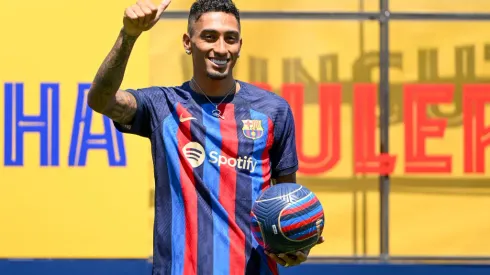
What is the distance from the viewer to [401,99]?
7402 mm

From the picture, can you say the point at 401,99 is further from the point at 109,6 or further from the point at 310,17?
the point at 109,6

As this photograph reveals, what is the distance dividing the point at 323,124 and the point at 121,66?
12.2 ft

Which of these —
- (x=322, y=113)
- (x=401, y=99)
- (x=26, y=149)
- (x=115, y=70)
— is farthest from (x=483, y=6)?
(x=115, y=70)

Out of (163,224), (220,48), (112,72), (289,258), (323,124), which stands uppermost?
(220,48)

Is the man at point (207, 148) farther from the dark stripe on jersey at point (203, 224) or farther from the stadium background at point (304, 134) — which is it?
the stadium background at point (304, 134)

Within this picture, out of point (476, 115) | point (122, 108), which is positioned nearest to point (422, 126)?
point (476, 115)

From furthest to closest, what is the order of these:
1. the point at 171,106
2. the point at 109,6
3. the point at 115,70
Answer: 1. the point at 109,6
2. the point at 171,106
3. the point at 115,70

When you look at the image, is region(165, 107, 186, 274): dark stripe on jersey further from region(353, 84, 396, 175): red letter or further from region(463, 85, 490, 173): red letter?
region(463, 85, 490, 173): red letter

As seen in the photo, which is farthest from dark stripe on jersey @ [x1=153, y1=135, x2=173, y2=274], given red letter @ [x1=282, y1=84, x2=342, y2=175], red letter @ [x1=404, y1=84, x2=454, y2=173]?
red letter @ [x1=404, y1=84, x2=454, y2=173]

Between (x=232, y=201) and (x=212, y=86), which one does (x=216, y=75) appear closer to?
(x=212, y=86)

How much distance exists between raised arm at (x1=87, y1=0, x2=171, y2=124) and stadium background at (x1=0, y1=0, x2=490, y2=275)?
3174mm

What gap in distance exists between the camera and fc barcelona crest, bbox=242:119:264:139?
4.11m

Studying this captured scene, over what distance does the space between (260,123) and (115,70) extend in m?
0.70

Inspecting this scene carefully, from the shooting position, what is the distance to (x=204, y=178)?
13.1 feet
